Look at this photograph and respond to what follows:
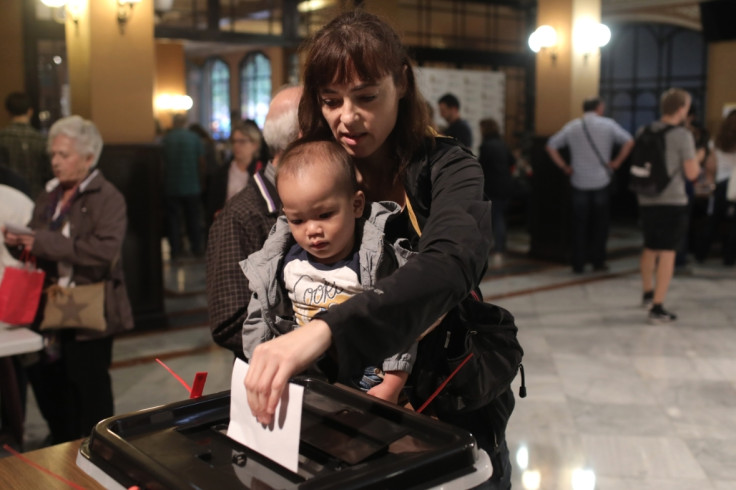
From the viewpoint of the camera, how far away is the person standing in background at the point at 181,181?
8781 millimetres

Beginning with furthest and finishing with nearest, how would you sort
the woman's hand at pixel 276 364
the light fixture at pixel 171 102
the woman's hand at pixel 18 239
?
the light fixture at pixel 171 102, the woman's hand at pixel 18 239, the woman's hand at pixel 276 364

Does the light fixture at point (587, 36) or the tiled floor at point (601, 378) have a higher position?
the light fixture at point (587, 36)

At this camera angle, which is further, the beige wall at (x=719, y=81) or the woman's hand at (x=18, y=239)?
the beige wall at (x=719, y=81)

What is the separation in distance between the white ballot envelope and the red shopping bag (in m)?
2.02

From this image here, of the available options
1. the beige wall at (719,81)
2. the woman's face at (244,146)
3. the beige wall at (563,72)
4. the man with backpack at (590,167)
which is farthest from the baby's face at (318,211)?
the beige wall at (719,81)

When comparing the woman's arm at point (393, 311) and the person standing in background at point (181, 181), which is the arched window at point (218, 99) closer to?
the person standing in background at point (181, 181)

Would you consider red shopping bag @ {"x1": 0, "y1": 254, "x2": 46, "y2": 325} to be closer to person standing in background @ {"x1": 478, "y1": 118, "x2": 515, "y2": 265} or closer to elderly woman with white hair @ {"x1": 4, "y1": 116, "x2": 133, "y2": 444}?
elderly woman with white hair @ {"x1": 4, "y1": 116, "x2": 133, "y2": 444}

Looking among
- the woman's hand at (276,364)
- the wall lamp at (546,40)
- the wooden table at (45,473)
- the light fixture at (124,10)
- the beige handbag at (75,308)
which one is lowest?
the beige handbag at (75,308)

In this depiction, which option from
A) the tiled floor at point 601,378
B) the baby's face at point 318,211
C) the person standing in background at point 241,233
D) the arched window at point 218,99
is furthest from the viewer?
the arched window at point 218,99

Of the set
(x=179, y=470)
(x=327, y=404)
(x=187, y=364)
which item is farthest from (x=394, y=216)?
(x=187, y=364)

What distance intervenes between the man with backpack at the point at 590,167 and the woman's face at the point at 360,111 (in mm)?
Result: 6543

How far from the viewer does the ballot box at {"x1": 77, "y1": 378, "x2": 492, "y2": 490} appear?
0.97m

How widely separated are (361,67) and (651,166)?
4.91m

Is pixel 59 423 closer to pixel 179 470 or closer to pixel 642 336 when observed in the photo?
pixel 179 470
